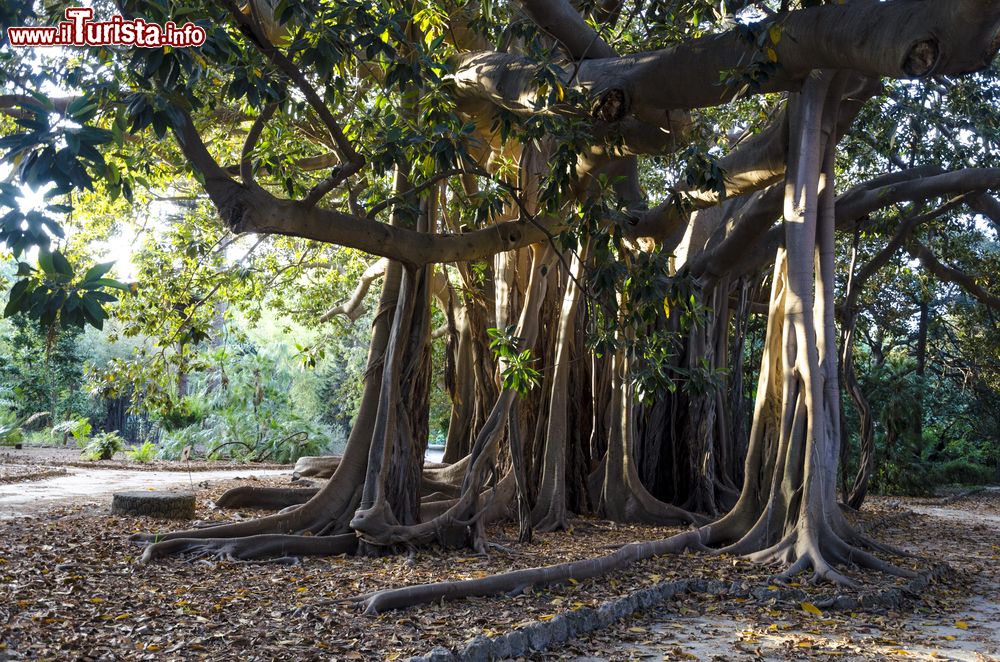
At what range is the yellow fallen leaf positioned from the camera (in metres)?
4.72

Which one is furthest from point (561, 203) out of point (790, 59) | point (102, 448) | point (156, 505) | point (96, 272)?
point (102, 448)

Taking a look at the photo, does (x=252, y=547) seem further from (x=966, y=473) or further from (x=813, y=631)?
(x=966, y=473)

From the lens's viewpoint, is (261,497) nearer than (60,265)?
No

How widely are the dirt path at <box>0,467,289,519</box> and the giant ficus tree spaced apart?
266cm

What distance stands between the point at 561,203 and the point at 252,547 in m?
2.89

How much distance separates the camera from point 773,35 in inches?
175

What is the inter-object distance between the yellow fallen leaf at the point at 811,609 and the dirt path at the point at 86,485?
5784mm

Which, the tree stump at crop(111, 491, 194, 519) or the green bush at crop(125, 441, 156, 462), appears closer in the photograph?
the tree stump at crop(111, 491, 194, 519)

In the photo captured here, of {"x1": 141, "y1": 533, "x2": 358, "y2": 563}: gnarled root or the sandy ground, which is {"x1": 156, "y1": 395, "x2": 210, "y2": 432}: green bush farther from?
{"x1": 141, "y1": 533, "x2": 358, "y2": 563}: gnarled root

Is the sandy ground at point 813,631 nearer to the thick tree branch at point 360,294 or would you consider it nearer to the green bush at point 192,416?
the thick tree branch at point 360,294

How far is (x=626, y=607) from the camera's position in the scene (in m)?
4.57

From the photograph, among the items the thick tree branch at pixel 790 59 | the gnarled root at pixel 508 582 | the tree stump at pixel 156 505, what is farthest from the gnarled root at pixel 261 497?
the thick tree branch at pixel 790 59

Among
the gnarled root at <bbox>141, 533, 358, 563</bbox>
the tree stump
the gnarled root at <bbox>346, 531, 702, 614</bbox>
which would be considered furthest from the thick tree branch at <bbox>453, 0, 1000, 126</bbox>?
the tree stump

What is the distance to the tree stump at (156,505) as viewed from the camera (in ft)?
23.6
